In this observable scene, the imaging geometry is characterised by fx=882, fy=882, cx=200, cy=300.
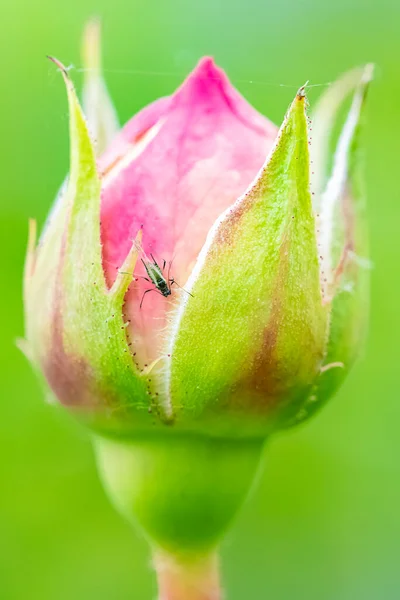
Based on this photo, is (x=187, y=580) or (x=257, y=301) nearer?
(x=257, y=301)

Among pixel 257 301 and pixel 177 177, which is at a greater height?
pixel 177 177

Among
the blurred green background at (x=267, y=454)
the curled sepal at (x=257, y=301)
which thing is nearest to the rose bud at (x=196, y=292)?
the curled sepal at (x=257, y=301)

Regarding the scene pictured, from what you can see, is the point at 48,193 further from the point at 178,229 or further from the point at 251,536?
the point at 178,229

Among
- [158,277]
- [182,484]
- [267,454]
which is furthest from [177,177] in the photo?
[267,454]

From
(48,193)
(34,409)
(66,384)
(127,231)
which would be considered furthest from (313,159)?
(34,409)

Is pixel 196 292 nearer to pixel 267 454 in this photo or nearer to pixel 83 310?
pixel 83 310

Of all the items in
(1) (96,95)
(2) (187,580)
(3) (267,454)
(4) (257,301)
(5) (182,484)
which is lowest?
(2) (187,580)

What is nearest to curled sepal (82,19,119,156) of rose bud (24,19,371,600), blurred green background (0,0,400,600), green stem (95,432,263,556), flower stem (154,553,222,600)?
rose bud (24,19,371,600)
